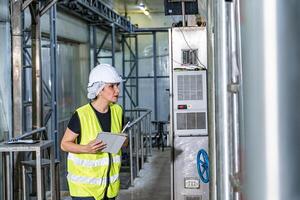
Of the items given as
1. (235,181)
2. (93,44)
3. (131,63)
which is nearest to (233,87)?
(235,181)

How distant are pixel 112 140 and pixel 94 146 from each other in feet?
0.40

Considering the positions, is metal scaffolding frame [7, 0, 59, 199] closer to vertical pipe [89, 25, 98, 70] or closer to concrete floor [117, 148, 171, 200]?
concrete floor [117, 148, 171, 200]

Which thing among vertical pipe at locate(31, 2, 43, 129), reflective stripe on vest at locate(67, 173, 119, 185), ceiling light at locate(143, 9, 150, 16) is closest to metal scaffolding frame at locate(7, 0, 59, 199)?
vertical pipe at locate(31, 2, 43, 129)

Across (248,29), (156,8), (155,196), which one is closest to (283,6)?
(248,29)

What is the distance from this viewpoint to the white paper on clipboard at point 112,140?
2.95 metres

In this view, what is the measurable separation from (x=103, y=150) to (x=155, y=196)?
12.2 ft

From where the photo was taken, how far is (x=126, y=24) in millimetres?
13172

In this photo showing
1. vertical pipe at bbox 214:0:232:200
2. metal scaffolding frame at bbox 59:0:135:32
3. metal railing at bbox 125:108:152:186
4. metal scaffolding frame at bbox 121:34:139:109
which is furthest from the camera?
metal scaffolding frame at bbox 121:34:139:109

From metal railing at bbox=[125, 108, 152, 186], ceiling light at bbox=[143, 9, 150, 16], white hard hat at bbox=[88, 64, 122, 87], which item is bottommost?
metal railing at bbox=[125, 108, 152, 186]

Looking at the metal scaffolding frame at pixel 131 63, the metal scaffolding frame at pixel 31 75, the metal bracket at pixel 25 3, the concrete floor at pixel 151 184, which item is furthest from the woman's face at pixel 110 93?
the metal scaffolding frame at pixel 131 63

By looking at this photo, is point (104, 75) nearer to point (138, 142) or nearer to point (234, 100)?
point (234, 100)

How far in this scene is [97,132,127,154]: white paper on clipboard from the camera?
295 cm

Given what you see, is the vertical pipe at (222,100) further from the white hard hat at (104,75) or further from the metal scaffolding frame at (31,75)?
the metal scaffolding frame at (31,75)

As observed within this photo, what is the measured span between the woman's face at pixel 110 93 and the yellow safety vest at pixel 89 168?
0.12 m
